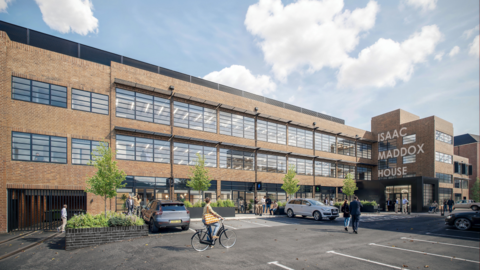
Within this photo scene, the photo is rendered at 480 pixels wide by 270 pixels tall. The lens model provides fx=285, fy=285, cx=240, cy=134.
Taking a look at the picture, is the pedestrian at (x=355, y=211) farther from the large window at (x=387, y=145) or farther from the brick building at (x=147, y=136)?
the large window at (x=387, y=145)

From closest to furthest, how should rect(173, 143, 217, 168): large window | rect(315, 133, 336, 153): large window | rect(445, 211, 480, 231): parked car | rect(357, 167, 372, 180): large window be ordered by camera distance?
rect(445, 211, 480, 231): parked car → rect(173, 143, 217, 168): large window → rect(315, 133, 336, 153): large window → rect(357, 167, 372, 180): large window

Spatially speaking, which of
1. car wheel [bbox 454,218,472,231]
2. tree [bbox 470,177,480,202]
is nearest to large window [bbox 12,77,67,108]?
car wheel [bbox 454,218,472,231]

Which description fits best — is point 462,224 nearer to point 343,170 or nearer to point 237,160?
point 237,160

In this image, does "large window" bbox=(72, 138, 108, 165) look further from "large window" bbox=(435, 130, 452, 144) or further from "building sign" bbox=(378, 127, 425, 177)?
"large window" bbox=(435, 130, 452, 144)

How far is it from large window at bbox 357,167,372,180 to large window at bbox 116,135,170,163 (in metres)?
31.7

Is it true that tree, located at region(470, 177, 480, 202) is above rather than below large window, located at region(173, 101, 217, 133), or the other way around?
below

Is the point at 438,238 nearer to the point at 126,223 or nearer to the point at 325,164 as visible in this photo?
the point at 126,223

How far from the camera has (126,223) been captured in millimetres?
12508

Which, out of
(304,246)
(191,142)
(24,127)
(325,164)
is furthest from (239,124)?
(304,246)

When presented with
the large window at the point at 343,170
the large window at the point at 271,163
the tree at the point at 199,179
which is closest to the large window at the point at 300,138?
the large window at the point at 271,163

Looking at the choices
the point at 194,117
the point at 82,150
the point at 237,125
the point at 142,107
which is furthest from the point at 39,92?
the point at 237,125

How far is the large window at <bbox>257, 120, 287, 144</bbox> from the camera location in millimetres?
32688

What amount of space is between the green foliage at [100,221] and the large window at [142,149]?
10.4 metres

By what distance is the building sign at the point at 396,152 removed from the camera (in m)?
42.4
